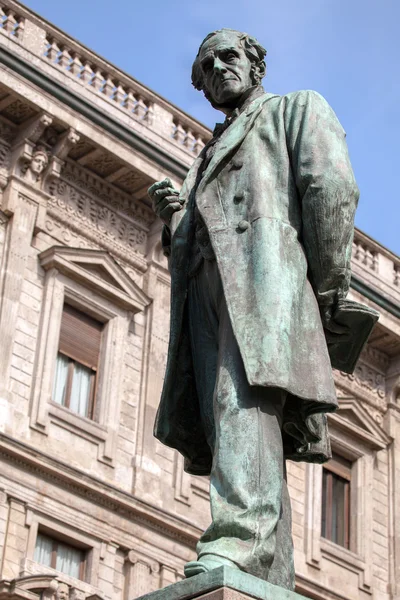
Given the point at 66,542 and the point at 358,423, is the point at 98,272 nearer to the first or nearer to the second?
the point at 66,542

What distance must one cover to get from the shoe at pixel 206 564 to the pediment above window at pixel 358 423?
57.5 ft

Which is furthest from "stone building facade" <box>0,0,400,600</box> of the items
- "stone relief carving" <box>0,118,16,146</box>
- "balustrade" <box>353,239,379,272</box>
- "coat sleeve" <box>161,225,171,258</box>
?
"coat sleeve" <box>161,225,171,258</box>

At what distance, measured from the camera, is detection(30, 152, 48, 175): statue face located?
60.6ft

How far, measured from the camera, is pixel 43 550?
54.4ft

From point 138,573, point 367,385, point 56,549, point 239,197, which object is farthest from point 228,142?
point 367,385

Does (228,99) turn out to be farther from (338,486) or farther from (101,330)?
(338,486)

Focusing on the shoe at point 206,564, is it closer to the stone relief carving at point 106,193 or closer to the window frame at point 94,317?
the window frame at point 94,317

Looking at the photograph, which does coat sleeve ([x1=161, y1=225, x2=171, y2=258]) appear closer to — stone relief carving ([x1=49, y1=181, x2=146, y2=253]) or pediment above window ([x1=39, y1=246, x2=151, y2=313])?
pediment above window ([x1=39, y1=246, x2=151, y2=313])

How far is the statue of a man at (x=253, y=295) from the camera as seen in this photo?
4.12m

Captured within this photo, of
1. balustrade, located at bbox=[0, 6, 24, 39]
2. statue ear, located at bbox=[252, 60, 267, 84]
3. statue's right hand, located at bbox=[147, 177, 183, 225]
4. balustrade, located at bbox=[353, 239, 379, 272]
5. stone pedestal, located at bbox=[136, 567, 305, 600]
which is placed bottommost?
stone pedestal, located at bbox=[136, 567, 305, 600]

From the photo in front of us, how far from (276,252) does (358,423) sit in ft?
58.0

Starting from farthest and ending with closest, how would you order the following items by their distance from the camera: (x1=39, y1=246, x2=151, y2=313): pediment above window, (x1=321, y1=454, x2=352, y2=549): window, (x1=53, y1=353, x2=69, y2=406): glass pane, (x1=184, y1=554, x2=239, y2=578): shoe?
(x1=321, y1=454, x2=352, y2=549): window < (x1=39, y1=246, x2=151, y2=313): pediment above window < (x1=53, y1=353, x2=69, y2=406): glass pane < (x1=184, y1=554, x2=239, y2=578): shoe

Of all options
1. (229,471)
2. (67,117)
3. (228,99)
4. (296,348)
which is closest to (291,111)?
(228,99)

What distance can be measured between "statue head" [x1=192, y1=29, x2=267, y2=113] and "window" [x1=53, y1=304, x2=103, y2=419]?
13.0m
